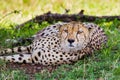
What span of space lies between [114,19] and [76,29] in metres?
2.55

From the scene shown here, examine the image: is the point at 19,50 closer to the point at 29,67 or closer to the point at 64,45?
the point at 29,67

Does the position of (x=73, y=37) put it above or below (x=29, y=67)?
above

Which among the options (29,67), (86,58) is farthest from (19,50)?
(86,58)

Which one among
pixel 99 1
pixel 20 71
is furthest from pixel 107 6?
pixel 20 71

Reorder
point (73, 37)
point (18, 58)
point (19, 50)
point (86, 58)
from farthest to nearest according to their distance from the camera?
point (19, 50) < point (18, 58) < point (86, 58) < point (73, 37)

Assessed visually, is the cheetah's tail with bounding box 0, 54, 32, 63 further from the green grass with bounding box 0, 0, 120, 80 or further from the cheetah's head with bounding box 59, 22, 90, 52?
the cheetah's head with bounding box 59, 22, 90, 52

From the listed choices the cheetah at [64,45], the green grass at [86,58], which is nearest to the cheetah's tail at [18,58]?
the cheetah at [64,45]

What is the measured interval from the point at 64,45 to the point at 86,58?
0.31 m

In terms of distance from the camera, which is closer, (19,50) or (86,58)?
(86,58)

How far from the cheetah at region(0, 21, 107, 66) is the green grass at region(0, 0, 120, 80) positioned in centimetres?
12

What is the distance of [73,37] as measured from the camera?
636 cm

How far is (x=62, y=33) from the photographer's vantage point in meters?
6.52

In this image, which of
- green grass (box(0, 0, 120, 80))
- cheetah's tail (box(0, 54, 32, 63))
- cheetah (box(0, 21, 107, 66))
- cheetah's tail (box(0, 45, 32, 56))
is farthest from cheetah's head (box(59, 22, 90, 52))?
cheetah's tail (box(0, 45, 32, 56))

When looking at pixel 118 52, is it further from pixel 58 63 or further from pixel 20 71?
pixel 20 71
